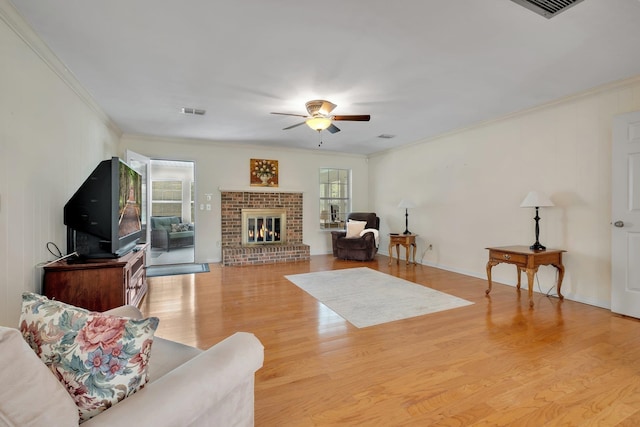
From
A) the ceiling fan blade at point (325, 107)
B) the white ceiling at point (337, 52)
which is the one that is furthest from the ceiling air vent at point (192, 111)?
the ceiling fan blade at point (325, 107)

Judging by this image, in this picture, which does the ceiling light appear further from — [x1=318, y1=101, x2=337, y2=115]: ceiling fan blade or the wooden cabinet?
the wooden cabinet

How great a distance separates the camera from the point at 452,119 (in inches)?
177

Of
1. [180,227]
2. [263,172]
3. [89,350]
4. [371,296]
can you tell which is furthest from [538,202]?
[180,227]

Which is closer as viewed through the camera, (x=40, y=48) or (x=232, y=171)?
(x=40, y=48)

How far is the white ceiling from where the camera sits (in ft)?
6.77

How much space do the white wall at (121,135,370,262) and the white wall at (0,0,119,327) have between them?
2.60 m

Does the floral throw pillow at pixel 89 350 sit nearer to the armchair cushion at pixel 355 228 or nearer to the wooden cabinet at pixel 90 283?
the wooden cabinet at pixel 90 283

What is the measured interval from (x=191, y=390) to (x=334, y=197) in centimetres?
661

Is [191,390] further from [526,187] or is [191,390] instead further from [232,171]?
[232,171]

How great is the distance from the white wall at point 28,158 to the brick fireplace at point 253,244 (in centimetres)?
307

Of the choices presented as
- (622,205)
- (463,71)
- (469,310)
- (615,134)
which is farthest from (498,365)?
(615,134)

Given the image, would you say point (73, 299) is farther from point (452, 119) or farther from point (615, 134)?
Result: point (615, 134)

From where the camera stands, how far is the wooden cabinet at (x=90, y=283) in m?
2.46

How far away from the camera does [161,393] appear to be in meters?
0.85
